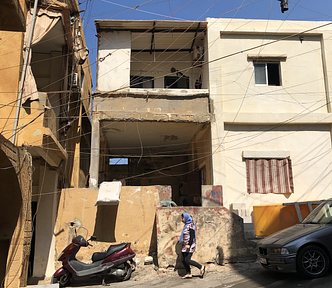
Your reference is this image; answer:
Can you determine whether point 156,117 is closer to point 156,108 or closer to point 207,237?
point 156,108

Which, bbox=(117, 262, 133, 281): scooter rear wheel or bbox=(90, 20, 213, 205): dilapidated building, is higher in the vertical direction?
bbox=(90, 20, 213, 205): dilapidated building

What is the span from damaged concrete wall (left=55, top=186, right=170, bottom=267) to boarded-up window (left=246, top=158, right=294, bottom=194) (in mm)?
3907

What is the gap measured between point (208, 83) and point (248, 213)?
17.9 ft

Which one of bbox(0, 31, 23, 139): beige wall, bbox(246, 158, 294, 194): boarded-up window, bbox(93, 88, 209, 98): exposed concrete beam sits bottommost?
bbox(246, 158, 294, 194): boarded-up window

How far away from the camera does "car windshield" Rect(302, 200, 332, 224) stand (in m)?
7.23

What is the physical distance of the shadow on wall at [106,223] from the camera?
10.2m

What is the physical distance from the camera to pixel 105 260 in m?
7.96

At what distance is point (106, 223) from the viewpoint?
10273 millimetres

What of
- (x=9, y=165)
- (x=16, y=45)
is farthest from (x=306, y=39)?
(x=9, y=165)

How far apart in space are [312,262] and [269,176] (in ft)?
20.0

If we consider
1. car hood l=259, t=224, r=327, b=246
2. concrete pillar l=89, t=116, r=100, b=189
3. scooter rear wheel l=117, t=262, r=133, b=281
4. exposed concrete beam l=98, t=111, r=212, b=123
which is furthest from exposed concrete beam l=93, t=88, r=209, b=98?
car hood l=259, t=224, r=327, b=246

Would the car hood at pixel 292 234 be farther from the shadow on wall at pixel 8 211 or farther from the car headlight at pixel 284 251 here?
the shadow on wall at pixel 8 211

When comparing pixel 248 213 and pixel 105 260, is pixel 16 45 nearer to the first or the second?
pixel 105 260

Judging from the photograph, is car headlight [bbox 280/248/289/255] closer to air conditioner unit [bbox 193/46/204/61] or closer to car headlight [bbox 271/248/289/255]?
car headlight [bbox 271/248/289/255]
